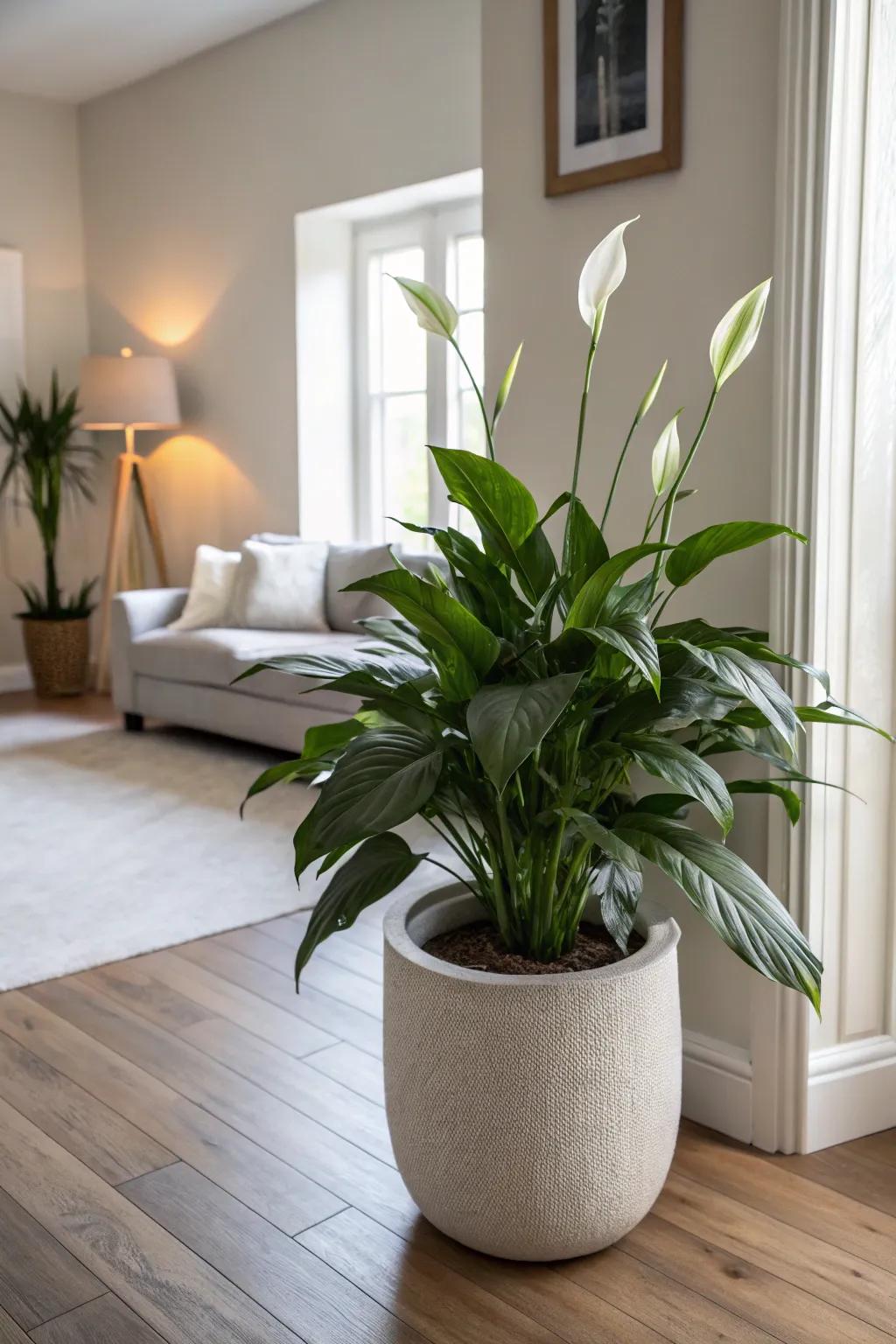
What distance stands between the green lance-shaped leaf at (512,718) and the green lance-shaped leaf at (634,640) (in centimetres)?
6

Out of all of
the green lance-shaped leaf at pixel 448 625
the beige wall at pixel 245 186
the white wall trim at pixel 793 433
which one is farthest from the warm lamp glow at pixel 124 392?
the green lance-shaped leaf at pixel 448 625

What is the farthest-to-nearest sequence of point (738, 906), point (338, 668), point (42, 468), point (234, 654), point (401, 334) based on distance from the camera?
point (42, 468)
point (401, 334)
point (234, 654)
point (338, 668)
point (738, 906)

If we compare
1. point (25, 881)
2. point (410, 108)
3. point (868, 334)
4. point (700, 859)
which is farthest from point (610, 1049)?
point (410, 108)

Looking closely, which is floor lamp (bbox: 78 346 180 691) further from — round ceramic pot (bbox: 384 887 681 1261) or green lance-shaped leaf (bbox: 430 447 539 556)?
round ceramic pot (bbox: 384 887 681 1261)

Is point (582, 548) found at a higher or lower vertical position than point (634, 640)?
higher

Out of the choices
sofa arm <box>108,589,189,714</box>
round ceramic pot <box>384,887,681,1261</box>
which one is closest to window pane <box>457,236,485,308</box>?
sofa arm <box>108,589,189,714</box>

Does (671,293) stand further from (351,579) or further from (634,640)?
(351,579)

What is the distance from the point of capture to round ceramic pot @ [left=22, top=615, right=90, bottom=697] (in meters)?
6.45

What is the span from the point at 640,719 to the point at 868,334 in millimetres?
789

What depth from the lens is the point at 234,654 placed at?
16.5ft

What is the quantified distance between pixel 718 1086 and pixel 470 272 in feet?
13.4

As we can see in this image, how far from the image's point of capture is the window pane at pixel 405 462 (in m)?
5.71

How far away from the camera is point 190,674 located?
5.27 metres

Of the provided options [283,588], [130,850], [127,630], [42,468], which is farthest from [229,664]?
[42,468]
